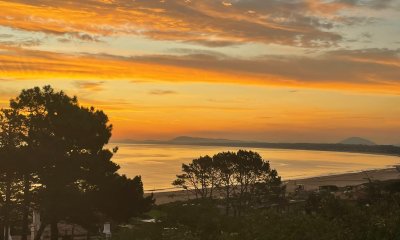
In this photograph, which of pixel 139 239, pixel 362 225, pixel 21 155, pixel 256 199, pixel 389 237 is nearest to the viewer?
pixel 389 237

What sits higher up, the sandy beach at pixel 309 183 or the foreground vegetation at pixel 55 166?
the foreground vegetation at pixel 55 166

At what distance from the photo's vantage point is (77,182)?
3020 cm

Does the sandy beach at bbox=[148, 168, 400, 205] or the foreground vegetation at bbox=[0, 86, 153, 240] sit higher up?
the foreground vegetation at bbox=[0, 86, 153, 240]

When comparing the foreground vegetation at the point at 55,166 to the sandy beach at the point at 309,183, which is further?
the sandy beach at the point at 309,183

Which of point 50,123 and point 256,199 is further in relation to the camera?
point 256,199

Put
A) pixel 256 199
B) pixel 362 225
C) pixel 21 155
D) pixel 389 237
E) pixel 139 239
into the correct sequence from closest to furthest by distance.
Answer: pixel 389 237
pixel 362 225
pixel 139 239
pixel 21 155
pixel 256 199

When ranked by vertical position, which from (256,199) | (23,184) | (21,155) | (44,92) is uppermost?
(44,92)

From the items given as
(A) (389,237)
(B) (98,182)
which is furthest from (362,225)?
(B) (98,182)

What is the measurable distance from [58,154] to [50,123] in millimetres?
2094

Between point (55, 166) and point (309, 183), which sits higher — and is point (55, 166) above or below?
above

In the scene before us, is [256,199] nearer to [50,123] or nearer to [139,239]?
[50,123]

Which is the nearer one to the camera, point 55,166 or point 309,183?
point 55,166

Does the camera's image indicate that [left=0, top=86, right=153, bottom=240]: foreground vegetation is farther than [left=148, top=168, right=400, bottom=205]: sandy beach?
No

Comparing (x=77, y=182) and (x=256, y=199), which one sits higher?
(x=77, y=182)
